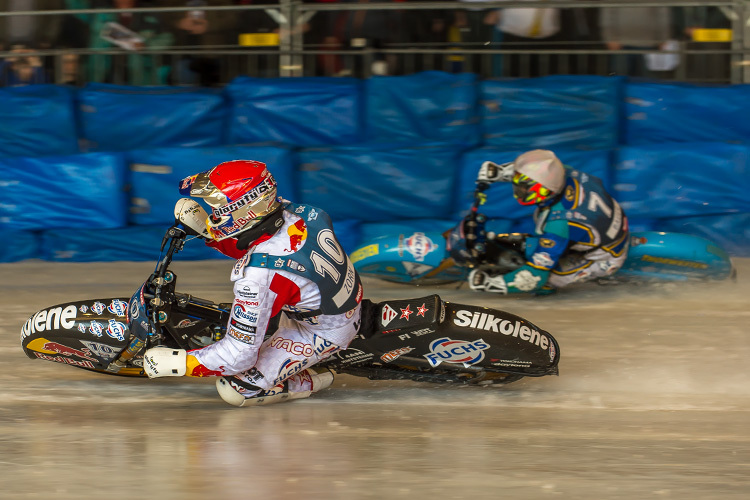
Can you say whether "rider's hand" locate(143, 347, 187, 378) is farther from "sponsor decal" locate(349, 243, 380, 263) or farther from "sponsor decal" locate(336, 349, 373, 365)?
"sponsor decal" locate(349, 243, 380, 263)

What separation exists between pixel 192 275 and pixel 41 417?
132 inches

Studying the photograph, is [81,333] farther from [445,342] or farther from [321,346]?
[445,342]

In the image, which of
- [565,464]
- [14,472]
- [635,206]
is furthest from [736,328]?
[14,472]

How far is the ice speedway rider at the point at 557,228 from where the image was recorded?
7164 mm

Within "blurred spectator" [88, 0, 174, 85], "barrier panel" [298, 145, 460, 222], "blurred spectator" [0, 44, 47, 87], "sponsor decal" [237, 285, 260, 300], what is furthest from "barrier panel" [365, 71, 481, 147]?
"sponsor decal" [237, 285, 260, 300]

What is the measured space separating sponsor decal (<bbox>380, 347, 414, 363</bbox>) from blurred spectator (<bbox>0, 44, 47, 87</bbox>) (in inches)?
247

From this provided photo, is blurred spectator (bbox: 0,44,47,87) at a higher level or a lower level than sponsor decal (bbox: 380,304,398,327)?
higher

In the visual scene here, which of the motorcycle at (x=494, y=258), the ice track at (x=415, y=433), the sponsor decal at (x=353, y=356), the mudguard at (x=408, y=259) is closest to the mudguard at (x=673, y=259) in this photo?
the motorcycle at (x=494, y=258)

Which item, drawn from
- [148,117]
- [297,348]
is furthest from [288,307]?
[148,117]

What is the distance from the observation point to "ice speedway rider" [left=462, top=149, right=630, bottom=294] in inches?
282

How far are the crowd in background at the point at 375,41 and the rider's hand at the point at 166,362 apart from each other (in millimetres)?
5443

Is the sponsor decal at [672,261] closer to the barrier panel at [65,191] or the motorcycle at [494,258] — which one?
the motorcycle at [494,258]

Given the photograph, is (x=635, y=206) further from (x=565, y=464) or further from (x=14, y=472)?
(x=14, y=472)

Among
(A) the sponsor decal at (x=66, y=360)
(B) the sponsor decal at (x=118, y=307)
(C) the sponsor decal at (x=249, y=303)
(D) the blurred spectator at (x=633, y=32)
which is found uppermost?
(D) the blurred spectator at (x=633, y=32)
